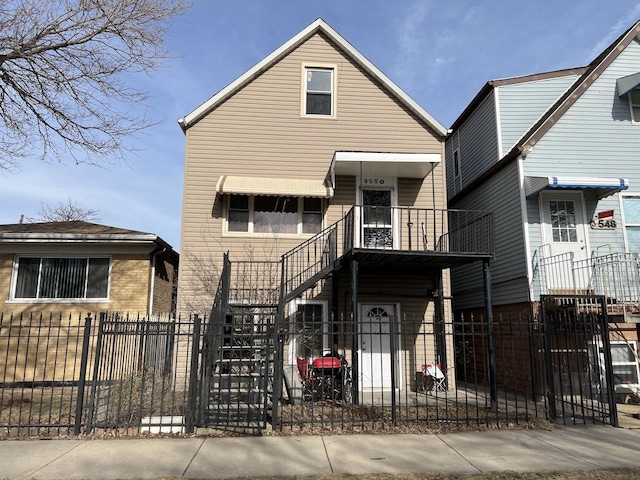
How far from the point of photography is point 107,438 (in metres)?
6.76

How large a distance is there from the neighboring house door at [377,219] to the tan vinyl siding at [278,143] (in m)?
0.47

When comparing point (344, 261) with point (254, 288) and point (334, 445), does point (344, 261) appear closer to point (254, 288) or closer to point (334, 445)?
point (254, 288)

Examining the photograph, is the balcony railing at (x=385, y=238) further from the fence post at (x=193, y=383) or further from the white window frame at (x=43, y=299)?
the white window frame at (x=43, y=299)

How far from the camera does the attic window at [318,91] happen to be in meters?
12.8

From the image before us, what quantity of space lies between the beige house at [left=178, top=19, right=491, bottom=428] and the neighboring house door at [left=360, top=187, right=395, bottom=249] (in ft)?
0.10

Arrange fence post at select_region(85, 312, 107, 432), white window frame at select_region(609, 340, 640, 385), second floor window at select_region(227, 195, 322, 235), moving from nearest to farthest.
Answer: fence post at select_region(85, 312, 107, 432), white window frame at select_region(609, 340, 640, 385), second floor window at select_region(227, 195, 322, 235)

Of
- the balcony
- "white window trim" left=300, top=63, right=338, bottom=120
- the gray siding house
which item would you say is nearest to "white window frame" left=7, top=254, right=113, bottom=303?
"white window trim" left=300, top=63, right=338, bottom=120

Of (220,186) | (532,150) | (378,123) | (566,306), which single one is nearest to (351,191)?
(378,123)

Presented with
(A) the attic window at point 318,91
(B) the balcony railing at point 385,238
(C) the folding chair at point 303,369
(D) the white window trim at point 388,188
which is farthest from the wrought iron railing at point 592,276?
(A) the attic window at point 318,91

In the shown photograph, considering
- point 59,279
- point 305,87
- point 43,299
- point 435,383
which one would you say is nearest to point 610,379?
point 435,383

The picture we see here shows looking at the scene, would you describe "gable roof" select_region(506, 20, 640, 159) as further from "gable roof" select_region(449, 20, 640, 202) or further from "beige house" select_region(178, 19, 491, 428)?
"beige house" select_region(178, 19, 491, 428)

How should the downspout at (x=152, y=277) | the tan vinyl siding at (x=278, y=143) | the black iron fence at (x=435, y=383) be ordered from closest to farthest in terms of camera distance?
1. the black iron fence at (x=435, y=383)
2. the tan vinyl siding at (x=278, y=143)
3. the downspout at (x=152, y=277)

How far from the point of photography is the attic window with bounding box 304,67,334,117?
1284 cm

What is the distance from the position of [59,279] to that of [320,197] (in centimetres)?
767
